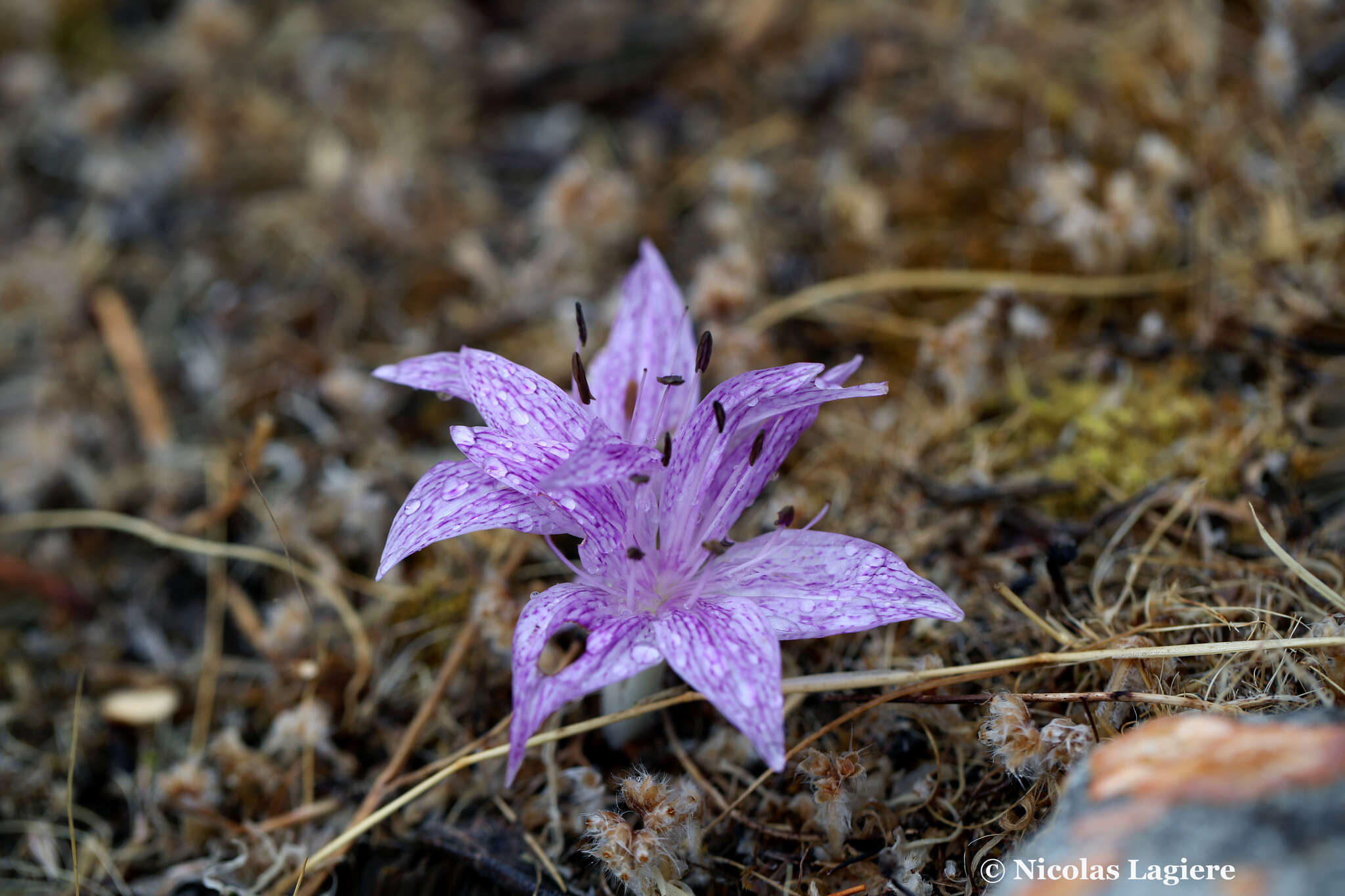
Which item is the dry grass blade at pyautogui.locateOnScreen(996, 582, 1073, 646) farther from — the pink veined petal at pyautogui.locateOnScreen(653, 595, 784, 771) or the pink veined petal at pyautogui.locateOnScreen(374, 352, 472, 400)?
the pink veined petal at pyautogui.locateOnScreen(374, 352, 472, 400)

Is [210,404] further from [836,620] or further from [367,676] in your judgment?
[836,620]

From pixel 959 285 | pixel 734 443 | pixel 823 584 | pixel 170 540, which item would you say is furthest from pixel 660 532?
pixel 170 540

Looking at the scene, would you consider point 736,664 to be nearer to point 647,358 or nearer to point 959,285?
point 647,358

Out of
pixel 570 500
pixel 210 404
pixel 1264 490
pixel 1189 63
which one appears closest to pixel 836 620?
pixel 570 500

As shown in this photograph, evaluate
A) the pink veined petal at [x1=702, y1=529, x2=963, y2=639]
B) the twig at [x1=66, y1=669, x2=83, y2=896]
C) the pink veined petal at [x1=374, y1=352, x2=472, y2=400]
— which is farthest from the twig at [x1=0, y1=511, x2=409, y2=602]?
the pink veined petal at [x1=702, y1=529, x2=963, y2=639]

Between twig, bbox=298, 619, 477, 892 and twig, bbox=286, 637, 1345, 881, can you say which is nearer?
twig, bbox=286, 637, 1345, 881
